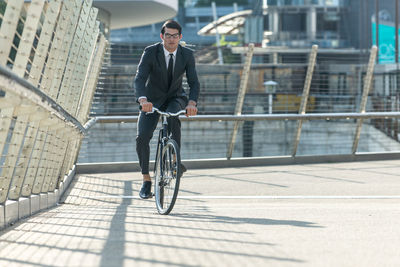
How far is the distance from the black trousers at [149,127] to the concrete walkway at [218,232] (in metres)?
0.50

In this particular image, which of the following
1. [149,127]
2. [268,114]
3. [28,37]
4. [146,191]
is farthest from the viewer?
[268,114]

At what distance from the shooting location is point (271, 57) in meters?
54.5

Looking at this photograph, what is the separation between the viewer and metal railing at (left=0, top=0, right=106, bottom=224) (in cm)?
470

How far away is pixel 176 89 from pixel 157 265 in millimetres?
3938

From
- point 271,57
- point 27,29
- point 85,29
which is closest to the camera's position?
point 27,29

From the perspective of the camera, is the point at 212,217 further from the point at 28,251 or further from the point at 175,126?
the point at 28,251

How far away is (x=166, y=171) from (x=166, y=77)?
2.95 ft

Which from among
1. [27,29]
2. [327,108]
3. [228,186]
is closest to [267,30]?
[327,108]

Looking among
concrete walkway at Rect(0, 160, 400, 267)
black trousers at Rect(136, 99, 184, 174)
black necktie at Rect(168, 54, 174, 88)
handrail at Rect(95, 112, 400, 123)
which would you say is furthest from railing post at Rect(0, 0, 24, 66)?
handrail at Rect(95, 112, 400, 123)

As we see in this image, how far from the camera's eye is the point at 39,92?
4.81 meters

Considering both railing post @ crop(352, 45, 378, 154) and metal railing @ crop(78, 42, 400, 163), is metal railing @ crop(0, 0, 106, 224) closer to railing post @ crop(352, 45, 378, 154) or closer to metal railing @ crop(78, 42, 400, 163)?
metal railing @ crop(78, 42, 400, 163)

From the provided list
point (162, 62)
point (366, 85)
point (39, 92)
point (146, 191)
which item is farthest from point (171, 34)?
point (366, 85)

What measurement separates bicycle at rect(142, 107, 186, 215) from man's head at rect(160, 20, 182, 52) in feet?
1.83

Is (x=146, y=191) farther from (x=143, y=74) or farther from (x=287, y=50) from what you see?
(x=287, y=50)
